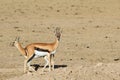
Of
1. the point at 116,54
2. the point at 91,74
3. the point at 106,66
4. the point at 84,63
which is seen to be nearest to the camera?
the point at 91,74

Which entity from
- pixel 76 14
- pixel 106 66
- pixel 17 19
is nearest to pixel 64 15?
pixel 76 14

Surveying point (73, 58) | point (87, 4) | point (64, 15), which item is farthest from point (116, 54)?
point (87, 4)

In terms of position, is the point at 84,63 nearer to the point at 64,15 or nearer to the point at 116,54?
the point at 116,54

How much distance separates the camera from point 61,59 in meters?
18.5

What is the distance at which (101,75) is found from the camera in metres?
11.4

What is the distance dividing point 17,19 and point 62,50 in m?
7.77

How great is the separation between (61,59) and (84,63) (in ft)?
3.73

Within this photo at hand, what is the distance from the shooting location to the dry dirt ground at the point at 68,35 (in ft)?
39.1

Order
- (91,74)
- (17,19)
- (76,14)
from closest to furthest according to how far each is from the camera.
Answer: (91,74), (17,19), (76,14)

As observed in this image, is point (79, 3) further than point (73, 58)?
Yes

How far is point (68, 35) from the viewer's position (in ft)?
78.3

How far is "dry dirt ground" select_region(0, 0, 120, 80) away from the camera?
11930mm

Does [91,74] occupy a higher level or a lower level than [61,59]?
higher

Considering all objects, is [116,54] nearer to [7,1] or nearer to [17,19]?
[17,19]
